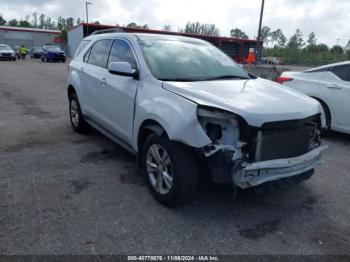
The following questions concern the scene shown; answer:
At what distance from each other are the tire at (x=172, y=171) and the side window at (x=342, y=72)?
446 cm

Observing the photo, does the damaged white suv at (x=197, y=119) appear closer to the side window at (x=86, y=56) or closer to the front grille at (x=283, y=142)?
the front grille at (x=283, y=142)

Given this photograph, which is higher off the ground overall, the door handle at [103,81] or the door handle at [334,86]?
the door handle at [103,81]

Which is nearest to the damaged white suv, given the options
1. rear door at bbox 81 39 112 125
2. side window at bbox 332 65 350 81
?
rear door at bbox 81 39 112 125

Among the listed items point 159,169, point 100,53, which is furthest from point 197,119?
point 100,53

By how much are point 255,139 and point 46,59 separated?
3488 centimetres

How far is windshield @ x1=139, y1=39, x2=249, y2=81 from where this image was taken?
3700 mm

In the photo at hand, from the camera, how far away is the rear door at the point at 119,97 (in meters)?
3.83

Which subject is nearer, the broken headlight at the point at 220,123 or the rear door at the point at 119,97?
the broken headlight at the point at 220,123

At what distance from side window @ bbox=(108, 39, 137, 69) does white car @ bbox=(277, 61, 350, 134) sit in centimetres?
374

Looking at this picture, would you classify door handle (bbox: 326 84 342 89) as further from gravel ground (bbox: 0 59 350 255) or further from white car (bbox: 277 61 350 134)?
gravel ground (bbox: 0 59 350 255)

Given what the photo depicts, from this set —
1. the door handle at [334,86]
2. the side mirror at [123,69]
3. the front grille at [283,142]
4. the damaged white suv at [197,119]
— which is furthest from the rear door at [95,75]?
the door handle at [334,86]

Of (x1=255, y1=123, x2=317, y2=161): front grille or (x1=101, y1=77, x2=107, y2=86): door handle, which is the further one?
(x1=101, y1=77, x2=107, y2=86): door handle

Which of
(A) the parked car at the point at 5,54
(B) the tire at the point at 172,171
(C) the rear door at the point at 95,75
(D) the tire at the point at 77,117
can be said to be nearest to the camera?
(B) the tire at the point at 172,171

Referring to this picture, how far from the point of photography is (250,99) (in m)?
3.14
